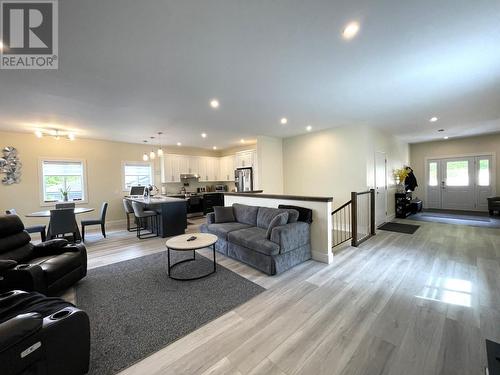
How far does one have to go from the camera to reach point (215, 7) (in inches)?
65.9

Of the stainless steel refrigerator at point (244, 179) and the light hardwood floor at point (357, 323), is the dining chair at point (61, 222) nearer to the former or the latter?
the light hardwood floor at point (357, 323)

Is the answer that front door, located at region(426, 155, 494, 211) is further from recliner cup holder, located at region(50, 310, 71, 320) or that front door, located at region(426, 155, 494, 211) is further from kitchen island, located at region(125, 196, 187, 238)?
recliner cup holder, located at region(50, 310, 71, 320)

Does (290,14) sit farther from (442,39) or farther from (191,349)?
(191,349)

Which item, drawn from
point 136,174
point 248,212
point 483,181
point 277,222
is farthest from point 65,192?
point 483,181

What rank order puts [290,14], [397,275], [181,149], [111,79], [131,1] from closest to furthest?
[131,1] < [290,14] < [111,79] < [397,275] < [181,149]

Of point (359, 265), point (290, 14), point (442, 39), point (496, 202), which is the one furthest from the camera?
point (496, 202)

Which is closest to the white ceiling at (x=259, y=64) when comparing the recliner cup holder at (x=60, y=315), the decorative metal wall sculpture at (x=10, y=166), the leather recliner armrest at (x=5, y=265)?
the decorative metal wall sculpture at (x=10, y=166)

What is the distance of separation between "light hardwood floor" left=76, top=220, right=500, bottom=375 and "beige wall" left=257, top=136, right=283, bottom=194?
3491 millimetres

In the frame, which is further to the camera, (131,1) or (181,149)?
(181,149)

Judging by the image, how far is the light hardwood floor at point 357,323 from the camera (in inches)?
63.3

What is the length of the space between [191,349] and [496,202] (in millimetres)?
10228

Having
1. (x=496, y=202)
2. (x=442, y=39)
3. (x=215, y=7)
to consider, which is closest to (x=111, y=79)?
(x=215, y=7)

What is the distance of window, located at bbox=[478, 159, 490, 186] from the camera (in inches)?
301
